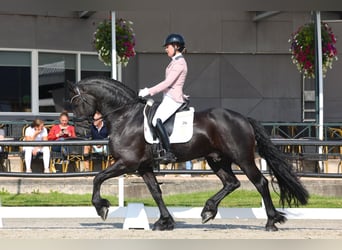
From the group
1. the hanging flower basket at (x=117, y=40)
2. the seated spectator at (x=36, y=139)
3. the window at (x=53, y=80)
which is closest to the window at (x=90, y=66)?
the window at (x=53, y=80)

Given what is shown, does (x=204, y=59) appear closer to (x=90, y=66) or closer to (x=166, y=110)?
(x=90, y=66)

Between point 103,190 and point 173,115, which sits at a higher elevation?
point 173,115

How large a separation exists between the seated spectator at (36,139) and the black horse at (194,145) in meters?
5.54

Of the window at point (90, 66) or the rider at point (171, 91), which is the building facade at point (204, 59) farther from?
the rider at point (171, 91)

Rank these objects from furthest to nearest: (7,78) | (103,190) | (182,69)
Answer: (7,78) < (103,190) < (182,69)

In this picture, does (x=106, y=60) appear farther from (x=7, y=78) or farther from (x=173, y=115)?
(x=173, y=115)

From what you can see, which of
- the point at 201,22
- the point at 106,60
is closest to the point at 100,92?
the point at 106,60

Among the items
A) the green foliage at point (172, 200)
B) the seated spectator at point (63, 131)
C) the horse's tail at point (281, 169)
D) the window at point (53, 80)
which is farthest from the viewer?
the window at point (53, 80)

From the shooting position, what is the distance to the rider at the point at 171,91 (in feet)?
31.9

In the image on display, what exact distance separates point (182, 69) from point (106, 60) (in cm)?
848

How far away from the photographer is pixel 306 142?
35.6ft

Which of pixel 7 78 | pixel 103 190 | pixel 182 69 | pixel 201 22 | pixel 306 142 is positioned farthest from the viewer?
pixel 201 22

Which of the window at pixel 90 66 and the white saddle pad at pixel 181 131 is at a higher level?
the window at pixel 90 66

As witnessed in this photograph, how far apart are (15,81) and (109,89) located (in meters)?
10.3
